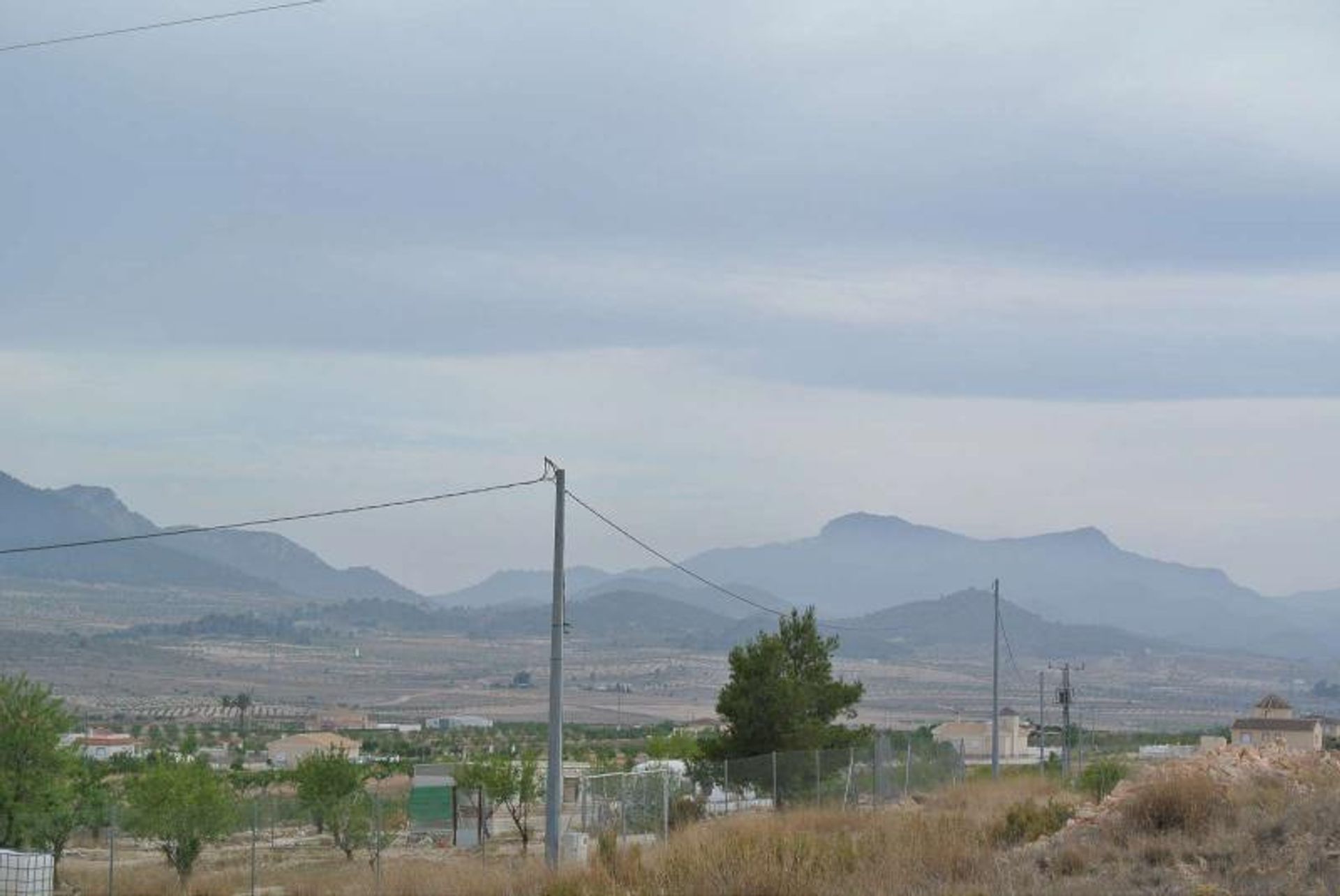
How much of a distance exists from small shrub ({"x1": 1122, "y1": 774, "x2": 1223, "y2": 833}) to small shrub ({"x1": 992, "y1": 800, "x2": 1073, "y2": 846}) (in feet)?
6.31

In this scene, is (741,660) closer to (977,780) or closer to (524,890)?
(977,780)

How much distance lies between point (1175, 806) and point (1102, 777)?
15.9 meters

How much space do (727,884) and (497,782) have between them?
107 ft

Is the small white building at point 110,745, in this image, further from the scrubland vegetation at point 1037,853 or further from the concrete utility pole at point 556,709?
the scrubland vegetation at point 1037,853

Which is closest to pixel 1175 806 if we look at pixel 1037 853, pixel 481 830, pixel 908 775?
pixel 1037 853

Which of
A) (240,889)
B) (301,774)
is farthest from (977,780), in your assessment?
(240,889)

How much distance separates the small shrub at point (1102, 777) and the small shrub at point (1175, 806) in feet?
34.0

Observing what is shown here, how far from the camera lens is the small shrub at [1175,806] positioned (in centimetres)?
2442

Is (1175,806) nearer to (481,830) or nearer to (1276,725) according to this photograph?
(481,830)

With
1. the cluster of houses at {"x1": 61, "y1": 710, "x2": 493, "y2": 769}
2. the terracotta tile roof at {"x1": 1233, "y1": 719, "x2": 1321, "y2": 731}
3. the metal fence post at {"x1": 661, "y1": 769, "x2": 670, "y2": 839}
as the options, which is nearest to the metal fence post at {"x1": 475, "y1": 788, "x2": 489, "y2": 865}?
the metal fence post at {"x1": 661, "y1": 769, "x2": 670, "y2": 839}

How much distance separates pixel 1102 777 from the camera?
4022 centimetres

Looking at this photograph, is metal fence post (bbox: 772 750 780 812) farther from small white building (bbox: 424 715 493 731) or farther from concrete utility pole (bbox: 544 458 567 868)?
small white building (bbox: 424 715 493 731)

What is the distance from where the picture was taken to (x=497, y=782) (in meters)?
54.4

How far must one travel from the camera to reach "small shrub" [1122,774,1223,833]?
2442 centimetres
